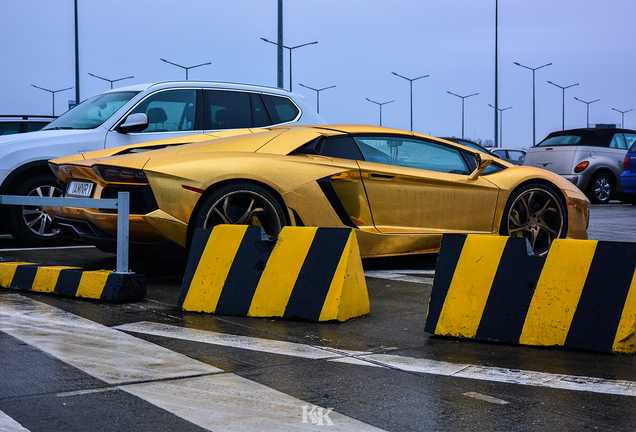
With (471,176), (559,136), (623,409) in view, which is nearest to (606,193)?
(559,136)

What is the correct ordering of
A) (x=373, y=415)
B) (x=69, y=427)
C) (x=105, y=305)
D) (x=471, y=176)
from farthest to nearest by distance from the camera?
(x=471, y=176), (x=105, y=305), (x=373, y=415), (x=69, y=427)

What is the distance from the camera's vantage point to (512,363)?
380 centimetres

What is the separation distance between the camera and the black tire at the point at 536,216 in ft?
23.9

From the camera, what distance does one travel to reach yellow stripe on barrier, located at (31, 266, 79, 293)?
5594mm

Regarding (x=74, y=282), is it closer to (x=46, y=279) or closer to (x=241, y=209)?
(x=46, y=279)

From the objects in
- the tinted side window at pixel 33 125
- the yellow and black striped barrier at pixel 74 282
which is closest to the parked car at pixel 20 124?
the tinted side window at pixel 33 125

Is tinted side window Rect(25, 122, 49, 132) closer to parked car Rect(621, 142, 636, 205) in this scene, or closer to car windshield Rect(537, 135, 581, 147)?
parked car Rect(621, 142, 636, 205)

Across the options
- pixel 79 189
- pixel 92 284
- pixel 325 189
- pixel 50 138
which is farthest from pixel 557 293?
pixel 50 138

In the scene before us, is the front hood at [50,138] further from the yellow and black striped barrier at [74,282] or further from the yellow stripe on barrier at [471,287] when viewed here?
the yellow stripe on barrier at [471,287]

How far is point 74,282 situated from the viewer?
548 cm

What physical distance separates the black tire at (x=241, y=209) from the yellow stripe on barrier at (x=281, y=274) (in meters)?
1.11

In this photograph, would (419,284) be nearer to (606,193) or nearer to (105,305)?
(105,305)

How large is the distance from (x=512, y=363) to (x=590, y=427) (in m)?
1.01

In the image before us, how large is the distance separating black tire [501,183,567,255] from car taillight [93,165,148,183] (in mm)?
3454
